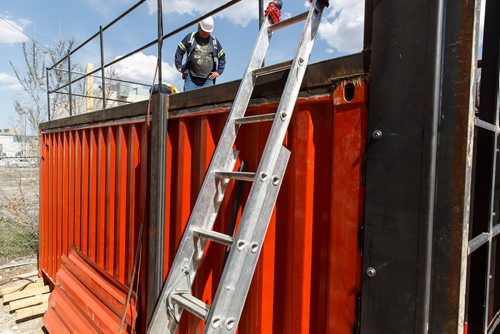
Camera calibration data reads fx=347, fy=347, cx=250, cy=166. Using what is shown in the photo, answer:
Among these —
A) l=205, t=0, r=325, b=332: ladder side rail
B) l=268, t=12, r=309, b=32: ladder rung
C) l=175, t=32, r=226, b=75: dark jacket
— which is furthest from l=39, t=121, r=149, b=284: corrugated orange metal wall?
l=205, t=0, r=325, b=332: ladder side rail

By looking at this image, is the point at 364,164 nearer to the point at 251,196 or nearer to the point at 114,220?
the point at 251,196

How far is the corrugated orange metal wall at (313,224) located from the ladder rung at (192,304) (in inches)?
14.8

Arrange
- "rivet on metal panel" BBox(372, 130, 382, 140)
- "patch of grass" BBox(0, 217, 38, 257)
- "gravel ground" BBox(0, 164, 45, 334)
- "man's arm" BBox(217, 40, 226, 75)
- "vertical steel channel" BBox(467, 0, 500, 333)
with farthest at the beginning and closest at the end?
1. "patch of grass" BBox(0, 217, 38, 257)
2. "man's arm" BBox(217, 40, 226, 75)
3. "gravel ground" BBox(0, 164, 45, 334)
4. "vertical steel channel" BBox(467, 0, 500, 333)
5. "rivet on metal panel" BBox(372, 130, 382, 140)

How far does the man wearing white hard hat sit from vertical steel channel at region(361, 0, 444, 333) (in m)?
3.74

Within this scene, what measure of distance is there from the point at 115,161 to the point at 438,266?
312cm

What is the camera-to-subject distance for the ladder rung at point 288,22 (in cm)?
176

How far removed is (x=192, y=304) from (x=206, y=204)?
1.61ft

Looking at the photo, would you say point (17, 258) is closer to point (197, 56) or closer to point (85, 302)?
point (85, 302)

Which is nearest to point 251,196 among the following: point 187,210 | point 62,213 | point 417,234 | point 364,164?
point 364,164

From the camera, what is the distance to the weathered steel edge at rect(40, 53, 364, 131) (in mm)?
1491

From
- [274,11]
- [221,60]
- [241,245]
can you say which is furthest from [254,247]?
[221,60]

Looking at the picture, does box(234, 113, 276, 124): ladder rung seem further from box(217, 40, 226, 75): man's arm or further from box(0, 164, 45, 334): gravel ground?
box(0, 164, 45, 334): gravel ground

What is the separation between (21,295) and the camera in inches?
203

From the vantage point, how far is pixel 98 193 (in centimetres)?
388
